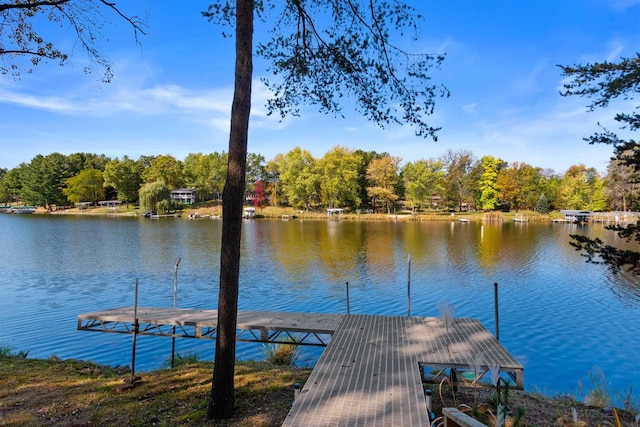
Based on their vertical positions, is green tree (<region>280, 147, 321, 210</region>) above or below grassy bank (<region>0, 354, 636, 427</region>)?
above

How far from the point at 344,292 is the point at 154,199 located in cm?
5971

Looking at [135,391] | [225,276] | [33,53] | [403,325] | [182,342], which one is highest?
[33,53]

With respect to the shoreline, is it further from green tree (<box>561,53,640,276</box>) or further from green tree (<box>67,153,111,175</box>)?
green tree (<box>561,53,640,276</box>)

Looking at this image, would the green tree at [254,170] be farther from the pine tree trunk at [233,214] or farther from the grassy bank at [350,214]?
the pine tree trunk at [233,214]

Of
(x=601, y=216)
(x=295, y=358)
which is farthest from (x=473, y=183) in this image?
(x=295, y=358)

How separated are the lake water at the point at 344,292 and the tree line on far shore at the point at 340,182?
3741 centimetres

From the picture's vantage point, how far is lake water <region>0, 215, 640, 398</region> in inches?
388

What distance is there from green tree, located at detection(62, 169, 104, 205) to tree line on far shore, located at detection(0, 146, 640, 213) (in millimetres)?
178

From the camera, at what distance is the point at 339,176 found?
66375 mm

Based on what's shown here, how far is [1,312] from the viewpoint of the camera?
42.0 ft

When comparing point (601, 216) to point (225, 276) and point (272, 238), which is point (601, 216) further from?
point (225, 276)

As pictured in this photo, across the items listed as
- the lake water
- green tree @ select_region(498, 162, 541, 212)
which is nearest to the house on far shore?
the lake water

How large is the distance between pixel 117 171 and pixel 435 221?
205 feet

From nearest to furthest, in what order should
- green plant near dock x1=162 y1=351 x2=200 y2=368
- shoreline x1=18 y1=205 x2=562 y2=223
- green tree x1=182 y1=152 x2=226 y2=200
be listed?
green plant near dock x1=162 y1=351 x2=200 y2=368, shoreline x1=18 y1=205 x2=562 y2=223, green tree x1=182 y1=152 x2=226 y2=200
